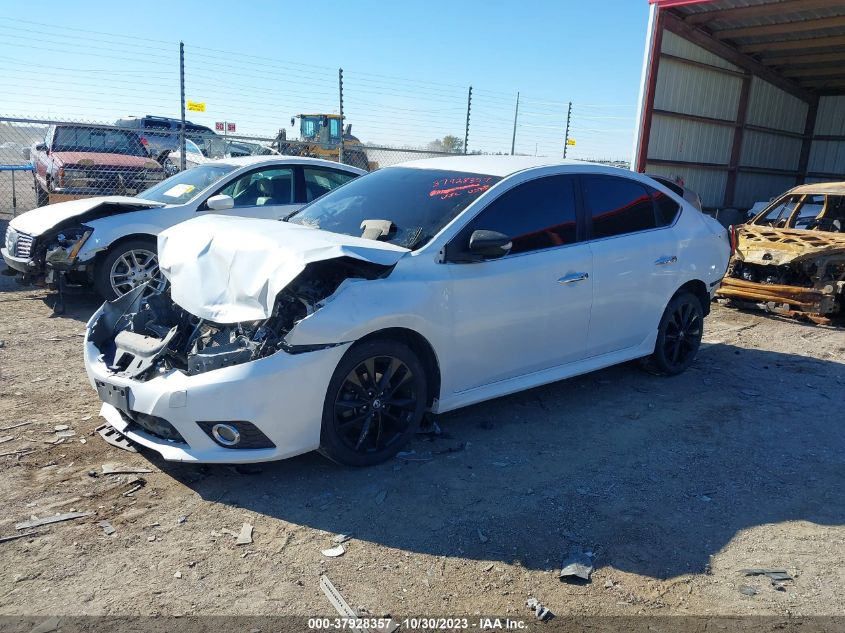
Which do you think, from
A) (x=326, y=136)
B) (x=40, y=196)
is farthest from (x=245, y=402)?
(x=326, y=136)

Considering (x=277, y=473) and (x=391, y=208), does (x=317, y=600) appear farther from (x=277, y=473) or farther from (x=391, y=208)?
(x=391, y=208)

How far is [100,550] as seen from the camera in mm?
3176

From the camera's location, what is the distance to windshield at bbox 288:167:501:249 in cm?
438

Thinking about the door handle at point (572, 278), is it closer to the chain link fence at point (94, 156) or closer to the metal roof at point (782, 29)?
the chain link fence at point (94, 156)

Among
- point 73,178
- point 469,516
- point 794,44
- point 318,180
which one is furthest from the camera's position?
point 794,44

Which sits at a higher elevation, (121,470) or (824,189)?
(824,189)

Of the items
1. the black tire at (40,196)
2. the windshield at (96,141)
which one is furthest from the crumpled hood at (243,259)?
the windshield at (96,141)

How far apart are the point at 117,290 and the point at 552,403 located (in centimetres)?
487

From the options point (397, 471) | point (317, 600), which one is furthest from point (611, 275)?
point (317, 600)

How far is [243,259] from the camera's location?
3936mm

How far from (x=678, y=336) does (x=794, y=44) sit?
12941 millimetres

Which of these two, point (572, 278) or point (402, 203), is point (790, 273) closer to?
point (572, 278)

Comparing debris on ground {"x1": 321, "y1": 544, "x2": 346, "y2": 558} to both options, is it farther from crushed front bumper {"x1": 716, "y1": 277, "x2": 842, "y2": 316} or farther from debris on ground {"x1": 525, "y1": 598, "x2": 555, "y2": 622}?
crushed front bumper {"x1": 716, "y1": 277, "x2": 842, "y2": 316}

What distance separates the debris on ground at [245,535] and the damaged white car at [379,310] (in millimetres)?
348
